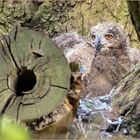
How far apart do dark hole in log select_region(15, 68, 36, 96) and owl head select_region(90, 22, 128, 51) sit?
2462 millimetres

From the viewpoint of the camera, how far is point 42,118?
238cm

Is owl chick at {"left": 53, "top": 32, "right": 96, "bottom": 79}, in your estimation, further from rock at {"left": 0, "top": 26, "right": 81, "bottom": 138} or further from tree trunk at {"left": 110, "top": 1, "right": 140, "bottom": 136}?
rock at {"left": 0, "top": 26, "right": 81, "bottom": 138}

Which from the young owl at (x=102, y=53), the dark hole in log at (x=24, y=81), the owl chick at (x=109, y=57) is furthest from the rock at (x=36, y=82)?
the young owl at (x=102, y=53)

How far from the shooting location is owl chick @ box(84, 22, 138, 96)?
447 cm

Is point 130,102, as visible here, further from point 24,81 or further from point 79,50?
point 79,50

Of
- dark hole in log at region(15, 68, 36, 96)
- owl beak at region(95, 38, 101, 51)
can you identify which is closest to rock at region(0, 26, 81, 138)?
dark hole in log at region(15, 68, 36, 96)

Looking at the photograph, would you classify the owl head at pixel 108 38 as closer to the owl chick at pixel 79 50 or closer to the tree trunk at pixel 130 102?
the owl chick at pixel 79 50

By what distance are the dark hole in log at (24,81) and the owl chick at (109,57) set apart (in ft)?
5.91

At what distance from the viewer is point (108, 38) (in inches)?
198

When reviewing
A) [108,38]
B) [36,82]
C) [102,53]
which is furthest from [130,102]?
[108,38]

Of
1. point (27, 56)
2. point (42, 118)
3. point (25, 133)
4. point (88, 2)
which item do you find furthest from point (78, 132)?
point (88, 2)

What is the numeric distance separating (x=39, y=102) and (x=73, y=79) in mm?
232

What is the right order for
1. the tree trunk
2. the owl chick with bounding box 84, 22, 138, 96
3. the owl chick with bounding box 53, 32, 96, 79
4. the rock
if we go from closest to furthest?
the rock
the tree trunk
the owl chick with bounding box 84, 22, 138, 96
the owl chick with bounding box 53, 32, 96, 79

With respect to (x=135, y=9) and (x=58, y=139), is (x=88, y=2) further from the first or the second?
(x=135, y=9)
